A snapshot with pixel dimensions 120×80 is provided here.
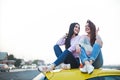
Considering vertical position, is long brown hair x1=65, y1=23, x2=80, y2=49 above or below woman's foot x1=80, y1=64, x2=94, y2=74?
above

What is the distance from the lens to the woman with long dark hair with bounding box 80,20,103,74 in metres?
5.01

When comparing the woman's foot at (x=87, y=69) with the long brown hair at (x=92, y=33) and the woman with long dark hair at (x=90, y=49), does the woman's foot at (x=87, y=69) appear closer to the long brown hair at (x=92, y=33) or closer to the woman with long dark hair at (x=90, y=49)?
the woman with long dark hair at (x=90, y=49)

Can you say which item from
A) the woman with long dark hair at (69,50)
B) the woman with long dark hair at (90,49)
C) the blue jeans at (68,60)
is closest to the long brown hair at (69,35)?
the woman with long dark hair at (69,50)

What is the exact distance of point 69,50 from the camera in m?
5.46

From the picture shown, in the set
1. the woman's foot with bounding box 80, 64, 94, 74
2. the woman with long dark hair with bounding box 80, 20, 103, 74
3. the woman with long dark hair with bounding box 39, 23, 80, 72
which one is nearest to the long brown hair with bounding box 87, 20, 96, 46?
the woman with long dark hair with bounding box 80, 20, 103, 74

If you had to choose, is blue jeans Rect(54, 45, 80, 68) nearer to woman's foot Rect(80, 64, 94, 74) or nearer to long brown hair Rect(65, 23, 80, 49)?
woman's foot Rect(80, 64, 94, 74)

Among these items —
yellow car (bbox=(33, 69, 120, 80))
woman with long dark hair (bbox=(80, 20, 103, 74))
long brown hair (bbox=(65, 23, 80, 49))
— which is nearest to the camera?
yellow car (bbox=(33, 69, 120, 80))

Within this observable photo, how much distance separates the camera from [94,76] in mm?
4617

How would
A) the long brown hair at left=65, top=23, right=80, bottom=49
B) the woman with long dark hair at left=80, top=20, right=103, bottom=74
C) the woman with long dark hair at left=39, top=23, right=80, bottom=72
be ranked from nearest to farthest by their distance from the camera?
the woman with long dark hair at left=80, top=20, right=103, bottom=74, the woman with long dark hair at left=39, top=23, right=80, bottom=72, the long brown hair at left=65, top=23, right=80, bottom=49

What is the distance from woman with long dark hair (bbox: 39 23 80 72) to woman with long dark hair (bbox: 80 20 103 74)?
17 cm

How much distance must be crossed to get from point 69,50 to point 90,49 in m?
0.34

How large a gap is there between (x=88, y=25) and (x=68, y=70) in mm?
1315

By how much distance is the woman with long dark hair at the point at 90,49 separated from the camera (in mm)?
5015

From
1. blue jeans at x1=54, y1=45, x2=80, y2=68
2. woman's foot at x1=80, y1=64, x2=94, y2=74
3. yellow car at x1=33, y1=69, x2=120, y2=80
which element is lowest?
yellow car at x1=33, y1=69, x2=120, y2=80
